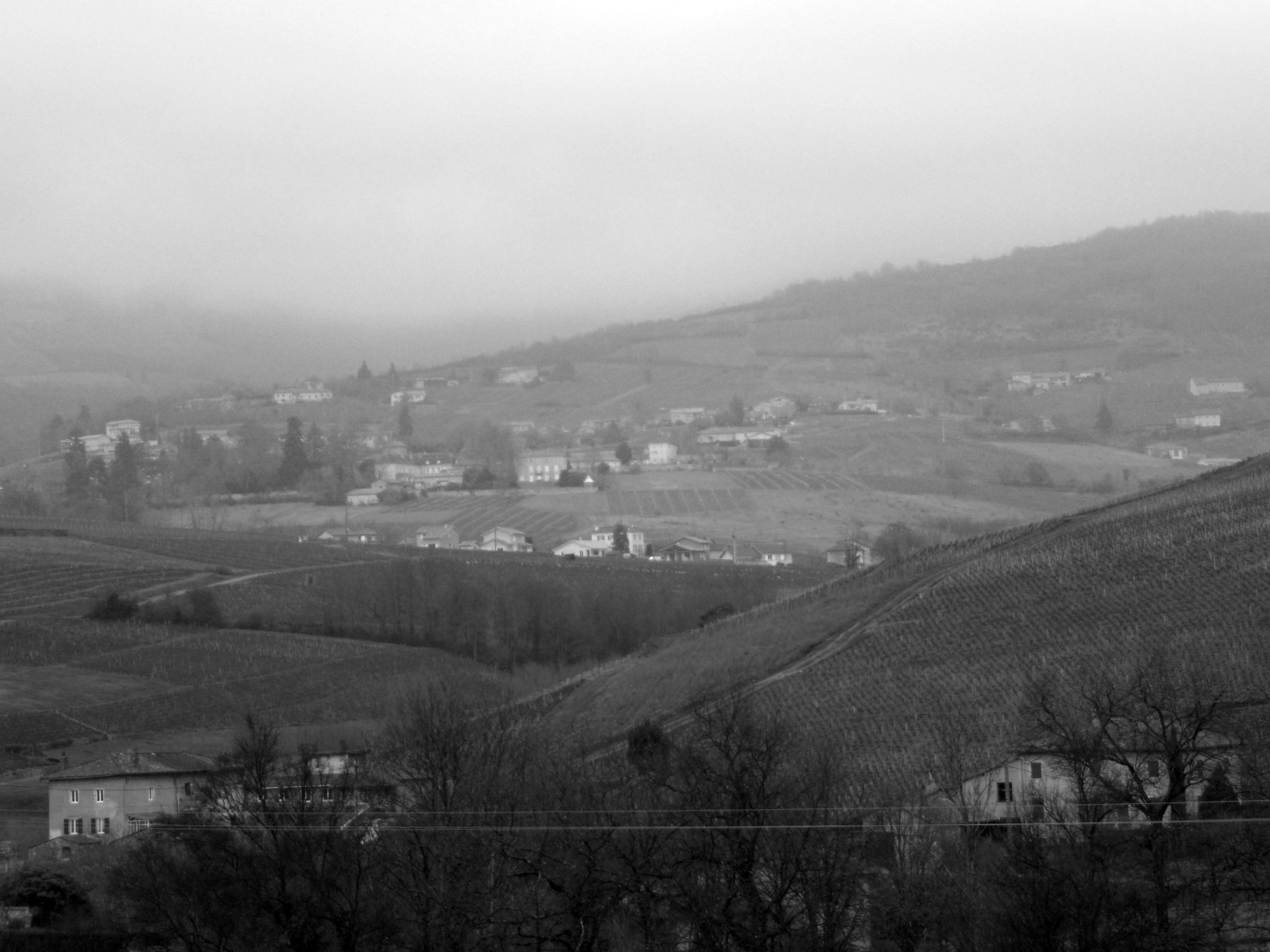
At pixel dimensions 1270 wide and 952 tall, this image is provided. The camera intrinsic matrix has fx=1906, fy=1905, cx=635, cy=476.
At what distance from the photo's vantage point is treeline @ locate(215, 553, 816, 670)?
95375mm

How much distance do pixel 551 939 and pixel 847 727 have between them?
1725 centimetres

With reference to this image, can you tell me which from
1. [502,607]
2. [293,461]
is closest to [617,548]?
[502,607]

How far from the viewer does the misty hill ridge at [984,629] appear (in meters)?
49.1

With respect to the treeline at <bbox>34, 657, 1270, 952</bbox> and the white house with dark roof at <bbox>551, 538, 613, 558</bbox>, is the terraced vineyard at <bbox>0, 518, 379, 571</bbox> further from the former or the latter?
the treeline at <bbox>34, 657, 1270, 952</bbox>

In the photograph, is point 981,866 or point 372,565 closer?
point 981,866

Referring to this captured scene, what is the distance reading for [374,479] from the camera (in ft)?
589

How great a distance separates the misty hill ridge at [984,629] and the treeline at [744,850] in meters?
5.32

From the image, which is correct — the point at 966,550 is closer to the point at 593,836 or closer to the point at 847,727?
the point at 847,727

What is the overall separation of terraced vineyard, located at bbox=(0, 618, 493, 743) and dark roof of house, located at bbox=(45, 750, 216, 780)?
12139mm

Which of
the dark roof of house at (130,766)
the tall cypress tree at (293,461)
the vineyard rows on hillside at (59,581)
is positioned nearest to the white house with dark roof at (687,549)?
the vineyard rows on hillside at (59,581)

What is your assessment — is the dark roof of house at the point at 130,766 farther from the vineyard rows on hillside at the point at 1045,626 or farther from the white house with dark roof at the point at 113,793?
the vineyard rows on hillside at the point at 1045,626

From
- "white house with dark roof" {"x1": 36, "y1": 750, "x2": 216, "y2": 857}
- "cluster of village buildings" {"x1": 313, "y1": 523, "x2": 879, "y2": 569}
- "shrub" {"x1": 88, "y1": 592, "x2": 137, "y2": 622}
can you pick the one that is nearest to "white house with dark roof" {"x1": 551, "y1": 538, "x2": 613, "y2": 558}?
"cluster of village buildings" {"x1": 313, "y1": 523, "x2": 879, "y2": 569}

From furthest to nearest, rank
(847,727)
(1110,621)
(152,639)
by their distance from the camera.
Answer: (152,639)
(1110,621)
(847,727)

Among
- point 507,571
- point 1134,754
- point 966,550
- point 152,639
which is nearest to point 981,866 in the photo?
point 1134,754
